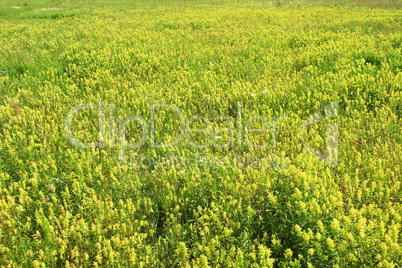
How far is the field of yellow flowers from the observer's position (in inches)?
89.7

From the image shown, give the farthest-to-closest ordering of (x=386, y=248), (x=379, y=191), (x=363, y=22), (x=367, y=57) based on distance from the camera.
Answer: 1. (x=363, y=22)
2. (x=367, y=57)
3. (x=379, y=191)
4. (x=386, y=248)

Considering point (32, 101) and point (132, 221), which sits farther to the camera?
point (32, 101)

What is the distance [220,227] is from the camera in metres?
2.40

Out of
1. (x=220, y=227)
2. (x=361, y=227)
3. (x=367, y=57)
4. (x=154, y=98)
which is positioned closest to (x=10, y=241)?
(x=220, y=227)

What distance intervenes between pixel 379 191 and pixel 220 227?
1.34 meters

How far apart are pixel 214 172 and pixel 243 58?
368 centimetres

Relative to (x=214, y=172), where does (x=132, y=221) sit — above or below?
below

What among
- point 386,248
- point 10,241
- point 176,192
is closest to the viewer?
point 386,248

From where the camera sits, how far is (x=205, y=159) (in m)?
3.21

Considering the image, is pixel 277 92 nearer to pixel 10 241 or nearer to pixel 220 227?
pixel 220 227

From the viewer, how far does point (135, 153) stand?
11.0 feet

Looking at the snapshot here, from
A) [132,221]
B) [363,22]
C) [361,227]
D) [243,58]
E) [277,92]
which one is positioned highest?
[363,22]

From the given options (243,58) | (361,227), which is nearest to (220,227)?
(361,227)

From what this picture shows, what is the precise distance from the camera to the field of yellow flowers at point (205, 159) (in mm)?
2277
